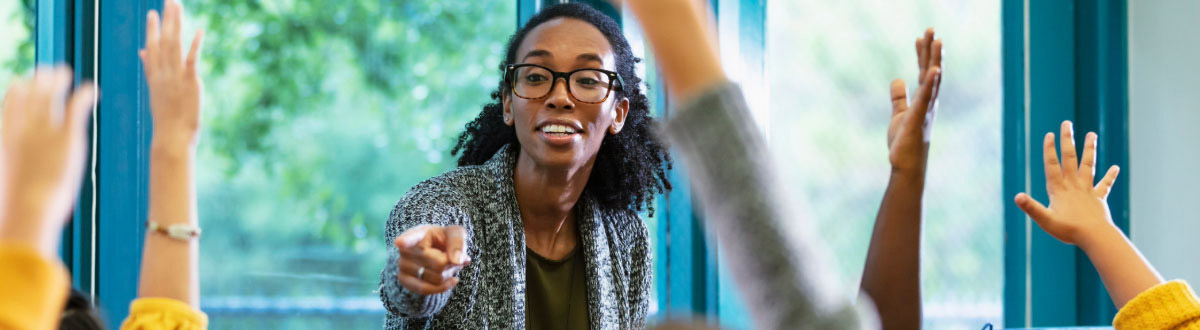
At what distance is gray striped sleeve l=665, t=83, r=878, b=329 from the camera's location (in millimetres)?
544

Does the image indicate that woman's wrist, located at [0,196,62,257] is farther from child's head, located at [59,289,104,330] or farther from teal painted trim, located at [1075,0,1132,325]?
teal painted trim, located at [1075,0,1132,325]

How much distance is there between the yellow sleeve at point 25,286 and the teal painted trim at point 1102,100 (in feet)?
7.24

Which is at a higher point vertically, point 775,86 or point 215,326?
point 775,86

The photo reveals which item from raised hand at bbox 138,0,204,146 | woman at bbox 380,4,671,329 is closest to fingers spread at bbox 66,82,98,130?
raised hand at bbox 138,0,204,146

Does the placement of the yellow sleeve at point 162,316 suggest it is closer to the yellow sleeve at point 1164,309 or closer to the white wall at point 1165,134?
the yellow sleeve at point 1164,309

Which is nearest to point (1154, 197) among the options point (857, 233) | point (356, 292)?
point (857, 233)

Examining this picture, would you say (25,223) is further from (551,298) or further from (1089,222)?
(551,298)

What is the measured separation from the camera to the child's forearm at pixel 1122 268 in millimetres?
1071

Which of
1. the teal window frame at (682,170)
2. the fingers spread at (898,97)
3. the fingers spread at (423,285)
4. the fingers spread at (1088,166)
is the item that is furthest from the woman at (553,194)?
the fingers spread at (1088,166)

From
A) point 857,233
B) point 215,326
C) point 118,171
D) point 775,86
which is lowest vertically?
point 215,326

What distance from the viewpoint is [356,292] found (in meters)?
2.07

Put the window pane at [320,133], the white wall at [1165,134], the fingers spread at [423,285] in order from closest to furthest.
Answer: the fingers spread at [423,285], the window pane at [320,133], the white wall at [1165,134]

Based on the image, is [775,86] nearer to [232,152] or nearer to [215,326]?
[232,152]

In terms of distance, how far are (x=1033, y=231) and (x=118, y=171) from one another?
81.4 inches
